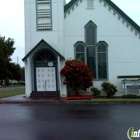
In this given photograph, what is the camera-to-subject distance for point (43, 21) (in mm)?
23078

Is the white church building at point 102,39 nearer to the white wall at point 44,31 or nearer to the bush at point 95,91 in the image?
the bush at point 95,91

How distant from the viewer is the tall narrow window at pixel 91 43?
79.6ft

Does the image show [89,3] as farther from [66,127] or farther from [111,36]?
[66,127]

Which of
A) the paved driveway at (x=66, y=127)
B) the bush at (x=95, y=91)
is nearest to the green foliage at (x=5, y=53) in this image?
the bush at (x=95, y=91)

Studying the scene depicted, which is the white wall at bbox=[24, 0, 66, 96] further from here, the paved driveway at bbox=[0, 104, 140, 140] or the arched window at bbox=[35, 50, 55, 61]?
the paved driveway at bbox=[0, 104, 140, 140]

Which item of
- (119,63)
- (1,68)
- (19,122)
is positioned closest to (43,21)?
(119,63)

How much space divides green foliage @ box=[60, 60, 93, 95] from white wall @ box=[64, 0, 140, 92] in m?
2.05

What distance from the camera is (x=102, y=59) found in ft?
79.6

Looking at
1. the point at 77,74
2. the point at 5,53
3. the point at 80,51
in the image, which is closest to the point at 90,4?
the point at 80,51

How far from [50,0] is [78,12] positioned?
8.81 ft

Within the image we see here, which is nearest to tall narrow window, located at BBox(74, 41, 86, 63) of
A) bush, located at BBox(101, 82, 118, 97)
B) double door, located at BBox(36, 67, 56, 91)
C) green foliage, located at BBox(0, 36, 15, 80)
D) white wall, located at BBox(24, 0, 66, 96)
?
Answer: white wall, located at BBox(24, 0, 66, 96)

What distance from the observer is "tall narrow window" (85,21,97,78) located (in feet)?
79.6

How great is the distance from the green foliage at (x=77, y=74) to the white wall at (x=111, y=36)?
2.05 m

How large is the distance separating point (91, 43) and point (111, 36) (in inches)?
70.1
